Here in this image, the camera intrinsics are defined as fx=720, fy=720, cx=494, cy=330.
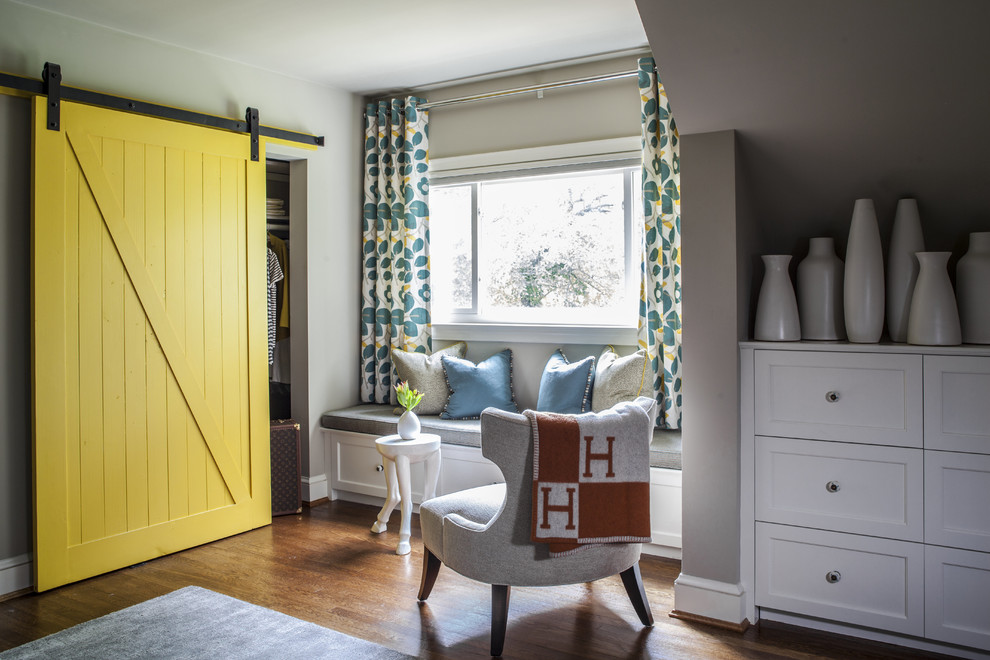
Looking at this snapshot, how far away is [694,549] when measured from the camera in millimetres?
2736

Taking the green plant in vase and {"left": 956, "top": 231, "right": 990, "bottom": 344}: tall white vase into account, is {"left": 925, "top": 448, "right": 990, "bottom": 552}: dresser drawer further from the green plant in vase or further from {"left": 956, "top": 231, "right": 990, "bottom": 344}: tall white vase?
the green plant in vase

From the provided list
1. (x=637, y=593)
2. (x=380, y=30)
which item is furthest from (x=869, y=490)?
(x=380, y=30)

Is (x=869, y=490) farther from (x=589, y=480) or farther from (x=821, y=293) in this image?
(x=589, y=480)

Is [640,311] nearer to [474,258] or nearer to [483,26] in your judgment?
[474,258]

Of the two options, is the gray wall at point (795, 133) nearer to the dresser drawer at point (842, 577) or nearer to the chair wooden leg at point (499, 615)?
the dresser drawer at point (842, 577)

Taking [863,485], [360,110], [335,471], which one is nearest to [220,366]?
[335,471]

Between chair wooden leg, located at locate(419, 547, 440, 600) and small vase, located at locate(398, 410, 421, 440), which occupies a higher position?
small vase, located at locate(398, 410, 421, 440)

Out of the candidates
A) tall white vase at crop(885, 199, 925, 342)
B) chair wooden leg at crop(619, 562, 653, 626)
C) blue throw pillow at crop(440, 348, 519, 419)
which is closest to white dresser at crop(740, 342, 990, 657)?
tall white vase at crop(885, 199, 925, 342)

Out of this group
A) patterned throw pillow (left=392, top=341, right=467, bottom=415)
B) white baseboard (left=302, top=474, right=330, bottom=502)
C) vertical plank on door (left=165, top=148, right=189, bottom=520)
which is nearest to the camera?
vertical plank on door (left=165, top=148, right=189, bottom=520)

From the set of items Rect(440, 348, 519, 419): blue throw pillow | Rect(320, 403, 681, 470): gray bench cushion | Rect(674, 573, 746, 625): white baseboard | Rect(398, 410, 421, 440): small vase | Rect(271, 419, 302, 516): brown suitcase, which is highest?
Rect(440, 348, 519, 419): blue throw pillow

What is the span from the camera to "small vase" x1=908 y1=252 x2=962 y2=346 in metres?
2.43

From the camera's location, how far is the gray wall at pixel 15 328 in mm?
3000

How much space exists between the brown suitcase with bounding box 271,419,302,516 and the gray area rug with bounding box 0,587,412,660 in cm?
123

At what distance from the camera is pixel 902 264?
260 centimetres
